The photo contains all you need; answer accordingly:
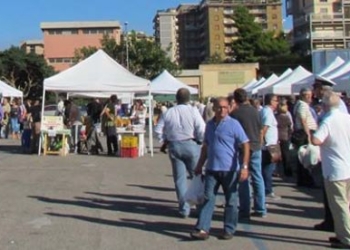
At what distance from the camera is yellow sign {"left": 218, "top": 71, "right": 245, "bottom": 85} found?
85.6 meters

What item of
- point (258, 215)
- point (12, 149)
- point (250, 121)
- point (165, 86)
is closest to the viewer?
point (250, 121)

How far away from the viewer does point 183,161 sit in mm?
9609

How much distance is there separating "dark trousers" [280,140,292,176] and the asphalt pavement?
0.66 meters

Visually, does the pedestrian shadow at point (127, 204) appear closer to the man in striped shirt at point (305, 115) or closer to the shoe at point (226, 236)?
the shoe at point (226, 236)

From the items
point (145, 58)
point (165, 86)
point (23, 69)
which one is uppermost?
point (23, 69)

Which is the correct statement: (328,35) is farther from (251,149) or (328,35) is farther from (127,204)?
(251,149)

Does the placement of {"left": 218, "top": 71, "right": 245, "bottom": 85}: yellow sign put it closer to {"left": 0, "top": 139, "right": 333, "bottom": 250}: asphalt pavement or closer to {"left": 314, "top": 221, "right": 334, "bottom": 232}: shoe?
{"left": 0, "top": 139, "right": 333, "bottom": 250}: asphalt pavement

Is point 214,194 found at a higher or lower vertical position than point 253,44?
lower

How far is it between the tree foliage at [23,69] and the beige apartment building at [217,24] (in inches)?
2460

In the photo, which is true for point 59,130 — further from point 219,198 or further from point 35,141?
point 219,198

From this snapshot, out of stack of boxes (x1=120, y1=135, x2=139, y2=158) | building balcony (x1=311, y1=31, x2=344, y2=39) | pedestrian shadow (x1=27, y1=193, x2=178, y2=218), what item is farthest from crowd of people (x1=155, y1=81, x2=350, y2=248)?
building balcony (x1=311, y1=31, x2=344, y2=39)

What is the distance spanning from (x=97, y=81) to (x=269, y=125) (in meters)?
10.9

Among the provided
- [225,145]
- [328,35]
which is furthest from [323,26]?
[225,145]

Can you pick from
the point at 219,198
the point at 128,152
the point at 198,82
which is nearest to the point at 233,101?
the point at 219,198
